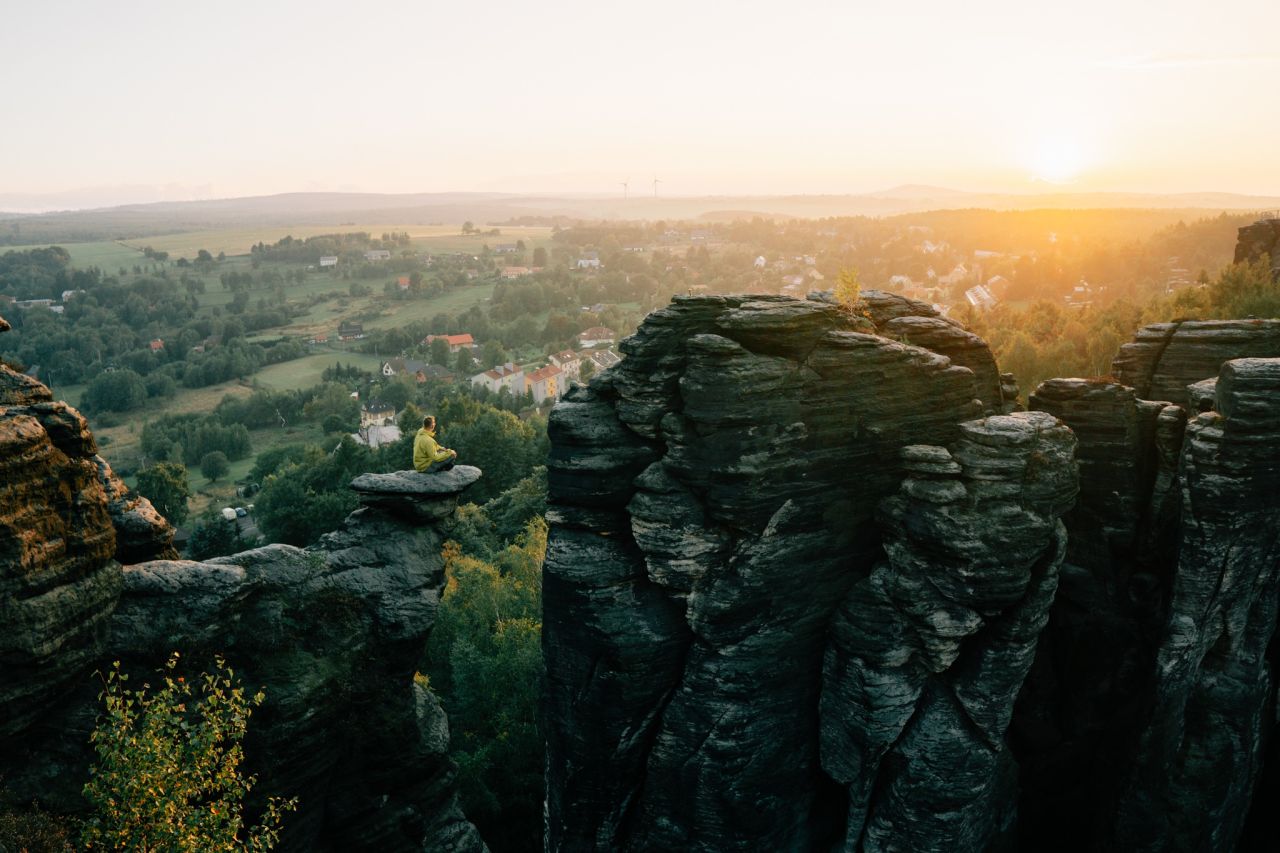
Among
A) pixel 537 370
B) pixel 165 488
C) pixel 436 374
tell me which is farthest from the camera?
pixel 436 374

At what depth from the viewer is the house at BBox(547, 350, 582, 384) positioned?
13625 cm

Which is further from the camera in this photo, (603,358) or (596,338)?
(596,338)

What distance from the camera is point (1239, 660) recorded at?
17594 millimetres

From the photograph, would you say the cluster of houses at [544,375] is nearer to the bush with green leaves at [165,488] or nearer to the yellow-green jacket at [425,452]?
the bush with green leaves at [165,488]

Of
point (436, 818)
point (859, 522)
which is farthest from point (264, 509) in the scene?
point (859, 522)

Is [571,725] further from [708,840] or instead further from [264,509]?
[264,509]

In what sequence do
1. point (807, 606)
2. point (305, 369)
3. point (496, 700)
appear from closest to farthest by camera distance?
point (807, 606), point (496, 700), point (305, 369)

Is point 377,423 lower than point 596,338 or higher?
lower

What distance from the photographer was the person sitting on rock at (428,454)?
2049cm

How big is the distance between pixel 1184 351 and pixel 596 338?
472 feet

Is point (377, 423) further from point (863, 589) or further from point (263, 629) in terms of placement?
point (863, 589)

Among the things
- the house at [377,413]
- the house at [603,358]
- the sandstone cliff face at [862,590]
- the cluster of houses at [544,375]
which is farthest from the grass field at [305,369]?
the sandstone cliff face at [862,590]

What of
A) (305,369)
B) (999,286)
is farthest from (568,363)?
(999,286)

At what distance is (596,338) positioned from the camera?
16212cm
